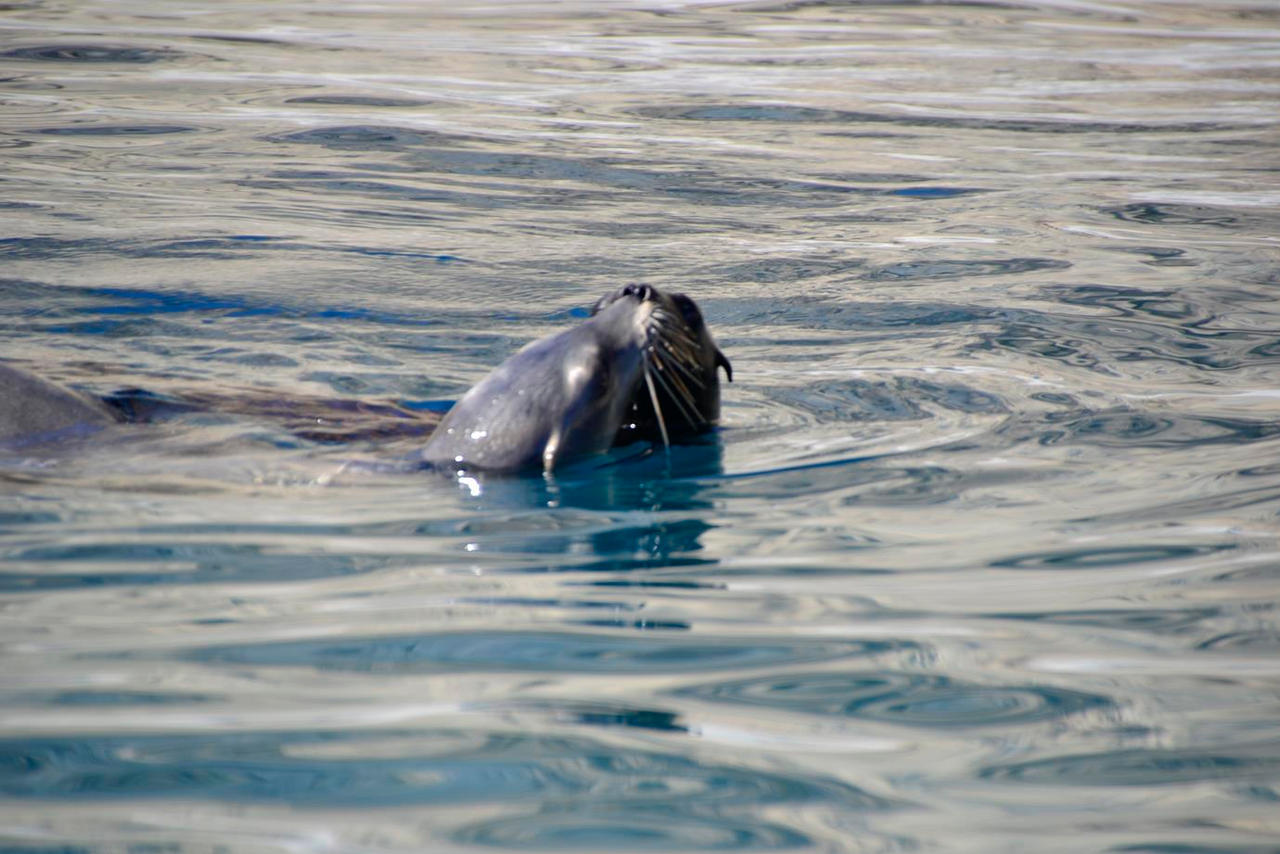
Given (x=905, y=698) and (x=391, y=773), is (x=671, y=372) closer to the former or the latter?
(x=905, y=698)

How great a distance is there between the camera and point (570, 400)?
4.34 metres

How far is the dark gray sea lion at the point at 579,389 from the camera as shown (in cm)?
432

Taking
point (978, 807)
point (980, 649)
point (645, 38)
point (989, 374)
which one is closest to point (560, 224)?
point (989, 374)

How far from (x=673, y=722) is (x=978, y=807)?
518 millimetres

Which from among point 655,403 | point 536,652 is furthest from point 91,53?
point 536,652

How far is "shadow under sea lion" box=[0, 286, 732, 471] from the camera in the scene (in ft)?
14.2

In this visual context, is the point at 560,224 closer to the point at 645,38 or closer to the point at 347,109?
the point at 347,109

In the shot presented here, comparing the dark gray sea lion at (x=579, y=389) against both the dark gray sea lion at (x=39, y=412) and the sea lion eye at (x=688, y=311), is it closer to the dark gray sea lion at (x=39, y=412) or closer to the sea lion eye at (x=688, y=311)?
the sea lion eye at (x=688, y=311)

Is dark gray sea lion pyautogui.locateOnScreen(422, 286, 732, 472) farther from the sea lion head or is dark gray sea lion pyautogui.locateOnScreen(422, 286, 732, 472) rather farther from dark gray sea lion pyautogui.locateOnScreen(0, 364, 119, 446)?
dark gray sea lion pyautogui.locateOnScreen(0, 364, 119, 446)

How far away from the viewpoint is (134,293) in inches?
265

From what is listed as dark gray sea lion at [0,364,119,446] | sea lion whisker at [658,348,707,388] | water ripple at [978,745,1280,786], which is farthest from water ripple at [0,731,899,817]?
dark gray sea lion at [0,364,119,446]

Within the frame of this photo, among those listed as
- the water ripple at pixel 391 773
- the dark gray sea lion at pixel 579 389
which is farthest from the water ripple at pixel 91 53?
the water ripple at pixel 391 773

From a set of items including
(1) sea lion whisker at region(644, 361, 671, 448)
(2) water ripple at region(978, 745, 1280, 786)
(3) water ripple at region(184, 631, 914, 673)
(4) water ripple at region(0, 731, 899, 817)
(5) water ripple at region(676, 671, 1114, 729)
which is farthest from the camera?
(1) sea lion whisker at region(644, 361, 671, 448)

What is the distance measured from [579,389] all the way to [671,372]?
0.28m
